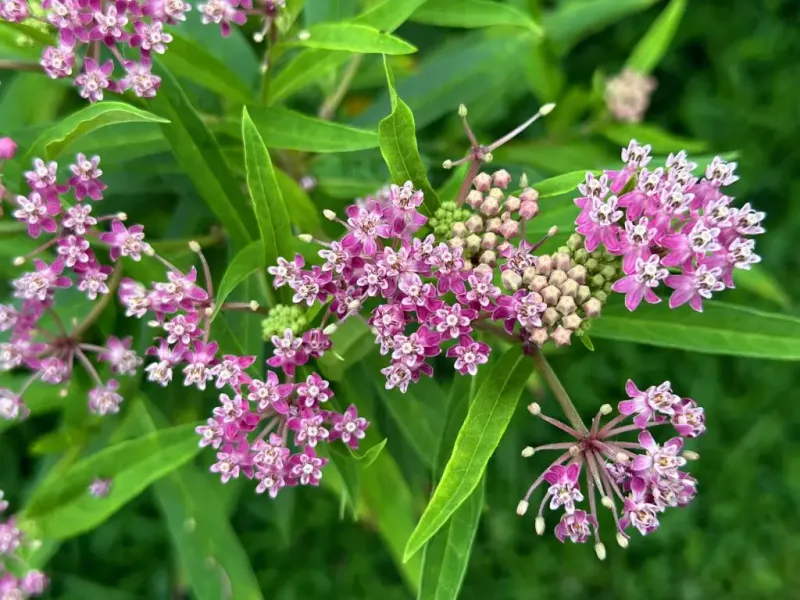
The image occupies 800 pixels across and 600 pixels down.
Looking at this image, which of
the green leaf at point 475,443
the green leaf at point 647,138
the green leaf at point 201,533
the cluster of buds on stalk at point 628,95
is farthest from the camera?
the cluster of buds on stalk at point 628,95

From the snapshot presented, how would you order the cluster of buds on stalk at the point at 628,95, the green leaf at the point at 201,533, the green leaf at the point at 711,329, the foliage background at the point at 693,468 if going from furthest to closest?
the foliage background at the point at 693,468 → the cluster of buds on stalk at the point at 628,95 → the green leaf at the point at 201,533 → the green leaf at the point at 711,329

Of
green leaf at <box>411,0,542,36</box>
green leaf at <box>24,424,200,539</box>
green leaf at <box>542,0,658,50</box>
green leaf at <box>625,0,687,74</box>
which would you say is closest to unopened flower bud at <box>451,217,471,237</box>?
green leaf at <box>411,0,542,36</box>

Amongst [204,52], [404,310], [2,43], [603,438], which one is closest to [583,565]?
[603,438]

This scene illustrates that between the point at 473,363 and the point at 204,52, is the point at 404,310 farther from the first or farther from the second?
the point at 204,52

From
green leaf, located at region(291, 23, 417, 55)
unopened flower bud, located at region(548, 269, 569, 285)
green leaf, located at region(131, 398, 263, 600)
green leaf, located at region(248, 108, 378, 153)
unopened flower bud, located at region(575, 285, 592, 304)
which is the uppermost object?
green leaf, located at region(291, 23, 417, 55)

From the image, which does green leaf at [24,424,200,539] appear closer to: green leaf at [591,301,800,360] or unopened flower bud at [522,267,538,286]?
unopened flower bud at [522,267,538,286]

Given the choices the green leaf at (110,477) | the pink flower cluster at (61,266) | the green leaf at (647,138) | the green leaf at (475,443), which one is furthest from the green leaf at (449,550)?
the green leaf at (647,138)

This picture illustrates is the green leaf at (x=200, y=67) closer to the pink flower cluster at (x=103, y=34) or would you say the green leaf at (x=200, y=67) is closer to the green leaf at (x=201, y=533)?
the pink flower cluster at (x=103, y=34)
